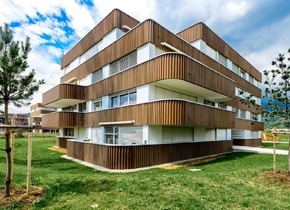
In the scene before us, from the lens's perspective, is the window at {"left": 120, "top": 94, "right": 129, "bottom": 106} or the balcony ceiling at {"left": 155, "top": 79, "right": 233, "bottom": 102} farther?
the window at {"left": 120, "top": 94, "right": 129, "bottom": 106}

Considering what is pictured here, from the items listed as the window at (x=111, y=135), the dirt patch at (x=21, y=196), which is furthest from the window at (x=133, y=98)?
the dirt patch at (x=21, y=196)

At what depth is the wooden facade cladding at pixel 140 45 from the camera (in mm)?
14609

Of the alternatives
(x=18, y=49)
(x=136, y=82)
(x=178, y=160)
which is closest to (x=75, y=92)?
(x=18, y=49)

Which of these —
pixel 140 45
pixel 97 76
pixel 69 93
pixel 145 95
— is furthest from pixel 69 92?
pixel 145 95

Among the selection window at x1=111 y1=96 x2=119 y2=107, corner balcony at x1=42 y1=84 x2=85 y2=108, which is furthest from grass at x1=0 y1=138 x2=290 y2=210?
corner balcony at x1=42 y1=84 x2=85 y2=108

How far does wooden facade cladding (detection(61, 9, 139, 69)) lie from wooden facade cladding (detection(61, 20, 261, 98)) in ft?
6.42

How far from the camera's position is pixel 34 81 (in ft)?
56.5

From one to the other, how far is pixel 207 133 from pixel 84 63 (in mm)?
14611

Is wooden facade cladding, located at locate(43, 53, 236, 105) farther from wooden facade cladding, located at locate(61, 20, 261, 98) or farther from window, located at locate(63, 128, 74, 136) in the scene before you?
window, located at locate(63, 128, 74, 136)

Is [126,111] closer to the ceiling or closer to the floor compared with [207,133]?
closer to the ceiling

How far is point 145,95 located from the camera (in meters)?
14.4

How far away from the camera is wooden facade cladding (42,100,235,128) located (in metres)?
12.9

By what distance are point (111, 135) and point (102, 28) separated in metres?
10.3

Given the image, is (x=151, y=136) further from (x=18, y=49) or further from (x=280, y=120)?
(x=18, y=49)
